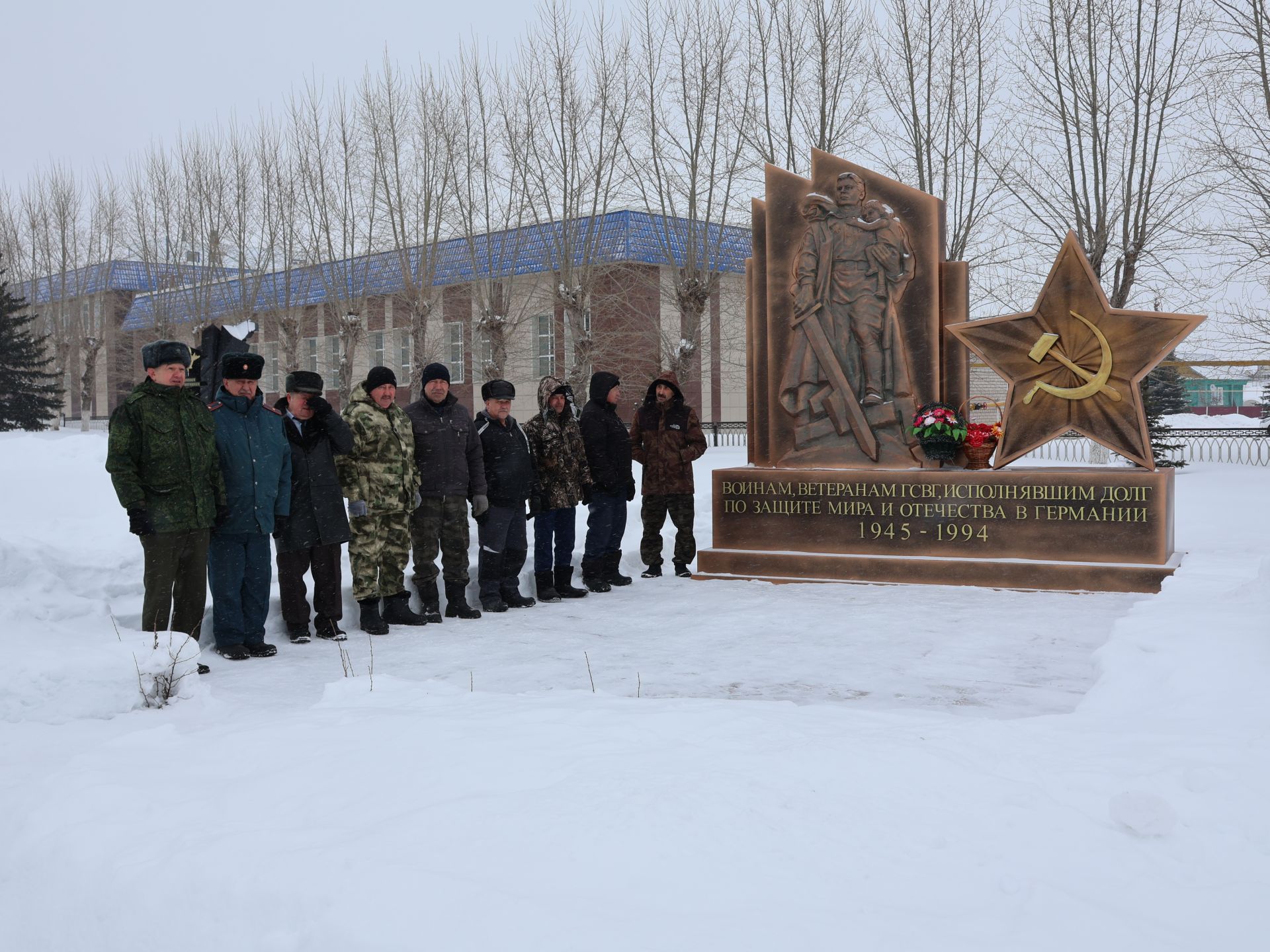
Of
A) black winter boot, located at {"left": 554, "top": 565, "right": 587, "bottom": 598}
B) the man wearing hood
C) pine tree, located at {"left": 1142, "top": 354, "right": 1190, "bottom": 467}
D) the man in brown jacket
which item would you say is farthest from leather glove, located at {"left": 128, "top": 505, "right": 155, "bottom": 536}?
pine tree, located at {"left": 1142, "top": 354, "right": 1190, "bottom": 467}

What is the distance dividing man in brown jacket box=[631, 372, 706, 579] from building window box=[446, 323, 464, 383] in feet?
69.1

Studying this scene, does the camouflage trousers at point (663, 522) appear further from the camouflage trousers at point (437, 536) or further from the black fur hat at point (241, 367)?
the black fur hat at point (241, 367)

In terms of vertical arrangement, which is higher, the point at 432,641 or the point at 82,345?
the point at 82,345

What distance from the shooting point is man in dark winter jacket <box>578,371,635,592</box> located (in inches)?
353

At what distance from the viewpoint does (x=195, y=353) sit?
8234 millimetres

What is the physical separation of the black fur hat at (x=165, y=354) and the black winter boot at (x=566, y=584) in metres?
3.53

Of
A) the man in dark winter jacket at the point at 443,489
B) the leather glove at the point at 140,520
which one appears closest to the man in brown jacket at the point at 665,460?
the man in dark winter jacket at the point at 443,489

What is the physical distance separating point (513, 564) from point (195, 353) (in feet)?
9.20

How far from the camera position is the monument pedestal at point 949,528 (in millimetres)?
8461

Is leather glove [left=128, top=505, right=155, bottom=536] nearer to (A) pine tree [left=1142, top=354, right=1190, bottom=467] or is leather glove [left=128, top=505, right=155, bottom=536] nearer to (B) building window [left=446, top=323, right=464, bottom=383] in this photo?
(A) pine tree [left=1142, top=354, right=1190, bottom=467]

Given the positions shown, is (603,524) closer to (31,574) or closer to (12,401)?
(31,574)

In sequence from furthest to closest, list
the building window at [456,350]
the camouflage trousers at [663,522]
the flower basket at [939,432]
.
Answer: the building window at [456,350] < the camouflage trousers at [663,522] < the flower basket at [939,432]

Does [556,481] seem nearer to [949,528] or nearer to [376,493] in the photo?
[376,493]

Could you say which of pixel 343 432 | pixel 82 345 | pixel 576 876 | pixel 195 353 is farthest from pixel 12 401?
pixel 576 876
